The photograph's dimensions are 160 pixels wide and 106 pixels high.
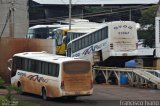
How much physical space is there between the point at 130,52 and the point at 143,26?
2693 centimetres

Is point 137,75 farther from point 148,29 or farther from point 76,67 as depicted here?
point 148,29

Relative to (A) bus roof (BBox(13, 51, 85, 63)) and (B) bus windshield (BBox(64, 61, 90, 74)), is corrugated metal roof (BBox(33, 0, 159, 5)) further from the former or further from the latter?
(B) bus windshield (BBox(64, 61, 90, 74))

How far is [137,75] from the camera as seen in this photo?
39.5 metres

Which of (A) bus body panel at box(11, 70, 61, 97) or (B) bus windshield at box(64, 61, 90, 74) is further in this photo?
(A) bus body panel at box(11, 70, 61, 97)


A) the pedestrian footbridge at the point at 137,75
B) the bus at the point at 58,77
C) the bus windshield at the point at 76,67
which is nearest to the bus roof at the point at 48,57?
the bus at the point at 58,77

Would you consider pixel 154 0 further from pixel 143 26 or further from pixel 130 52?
pixel 130 52

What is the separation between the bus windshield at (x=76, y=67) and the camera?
1021 inches

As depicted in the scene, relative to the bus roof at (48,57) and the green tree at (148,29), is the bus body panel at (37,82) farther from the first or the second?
the green tree at (148,29)

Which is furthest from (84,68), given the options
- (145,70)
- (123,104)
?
(145,70)

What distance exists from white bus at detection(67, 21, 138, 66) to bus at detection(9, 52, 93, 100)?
1461 centimetres

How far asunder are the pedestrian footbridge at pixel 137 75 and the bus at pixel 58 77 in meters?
12.2

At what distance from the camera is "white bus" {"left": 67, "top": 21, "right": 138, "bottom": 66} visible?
4247 cm

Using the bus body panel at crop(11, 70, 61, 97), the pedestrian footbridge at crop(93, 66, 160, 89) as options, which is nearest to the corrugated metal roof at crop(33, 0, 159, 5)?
the pedestrian footbridge at crop(93, 66, 160, 89)

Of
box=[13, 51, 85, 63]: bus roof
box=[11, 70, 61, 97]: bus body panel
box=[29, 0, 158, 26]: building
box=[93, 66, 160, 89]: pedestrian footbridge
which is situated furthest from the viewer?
box=[29, 0, 158, 26]: building
